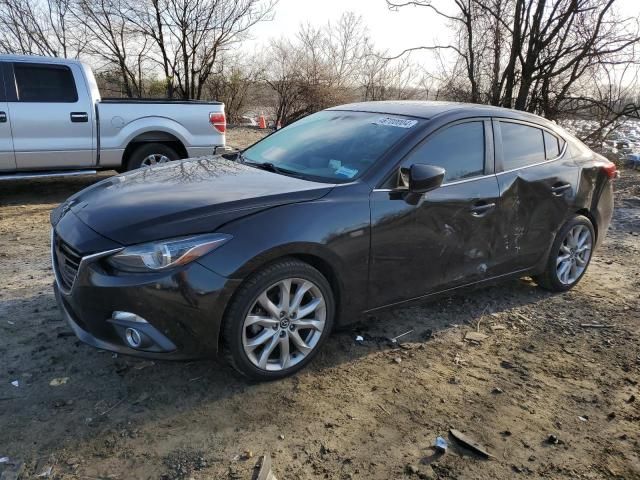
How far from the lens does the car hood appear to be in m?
2.90

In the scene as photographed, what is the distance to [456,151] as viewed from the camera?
12.9 ft

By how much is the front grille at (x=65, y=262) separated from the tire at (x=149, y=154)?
4.64 m

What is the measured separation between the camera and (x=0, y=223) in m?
6.34

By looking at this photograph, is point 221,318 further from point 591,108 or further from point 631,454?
point 591,108

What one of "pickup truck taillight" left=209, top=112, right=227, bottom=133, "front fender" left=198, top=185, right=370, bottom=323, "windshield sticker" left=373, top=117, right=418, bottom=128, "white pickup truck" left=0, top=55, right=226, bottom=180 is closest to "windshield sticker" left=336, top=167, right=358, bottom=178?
"front fender" left=198, top=185, right=370, bottom=323

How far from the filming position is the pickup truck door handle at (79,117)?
725 cm

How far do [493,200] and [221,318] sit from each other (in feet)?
7.44

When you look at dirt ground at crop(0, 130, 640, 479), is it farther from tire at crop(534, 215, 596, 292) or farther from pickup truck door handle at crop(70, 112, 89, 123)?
pickup truck door handle at crop(70, 112, 89, 123)

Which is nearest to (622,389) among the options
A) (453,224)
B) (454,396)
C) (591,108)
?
(454,396)

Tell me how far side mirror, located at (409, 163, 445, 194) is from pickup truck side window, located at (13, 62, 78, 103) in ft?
18.6

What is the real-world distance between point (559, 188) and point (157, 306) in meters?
3.46

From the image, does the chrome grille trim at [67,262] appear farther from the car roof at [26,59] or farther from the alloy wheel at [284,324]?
the car roof at [26,59]

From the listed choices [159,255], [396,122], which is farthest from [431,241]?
[159,255]

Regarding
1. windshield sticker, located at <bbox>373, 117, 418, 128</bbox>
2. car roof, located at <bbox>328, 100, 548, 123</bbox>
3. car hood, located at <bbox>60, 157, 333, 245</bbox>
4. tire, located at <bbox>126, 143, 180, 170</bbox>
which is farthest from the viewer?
tire, located at <bbox>126, 143, 180, 170</bbox>
